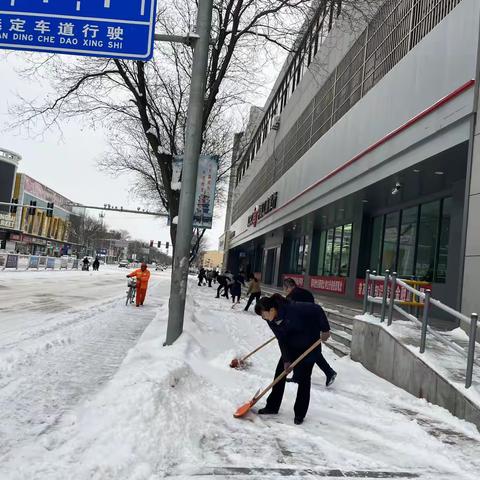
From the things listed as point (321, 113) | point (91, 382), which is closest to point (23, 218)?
point (321, 113)

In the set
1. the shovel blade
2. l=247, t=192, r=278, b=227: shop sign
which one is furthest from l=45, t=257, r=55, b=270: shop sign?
the shovel blade

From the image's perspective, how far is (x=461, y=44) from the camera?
980cm

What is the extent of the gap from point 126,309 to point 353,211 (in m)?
9.74

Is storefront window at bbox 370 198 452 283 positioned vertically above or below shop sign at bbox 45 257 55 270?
above

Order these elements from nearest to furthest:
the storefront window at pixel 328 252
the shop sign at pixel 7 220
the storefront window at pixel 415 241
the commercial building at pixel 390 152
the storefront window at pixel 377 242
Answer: the commercial building at pixel 390 152 → the storefront window at pixel 415 241 → the storefront window at pixel 377 242 → the storefront window at pixel 328 252 → the shop sign at pixel 7 220

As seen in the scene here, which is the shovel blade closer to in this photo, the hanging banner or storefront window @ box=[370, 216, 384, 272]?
the hanging banner

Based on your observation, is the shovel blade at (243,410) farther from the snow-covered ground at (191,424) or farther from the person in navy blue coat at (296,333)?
the person in navy blue coat at (296,333)

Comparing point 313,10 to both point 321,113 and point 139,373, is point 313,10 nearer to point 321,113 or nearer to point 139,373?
point 321,113

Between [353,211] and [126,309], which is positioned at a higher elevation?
[353,211]

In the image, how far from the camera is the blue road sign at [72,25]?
7.24 metres

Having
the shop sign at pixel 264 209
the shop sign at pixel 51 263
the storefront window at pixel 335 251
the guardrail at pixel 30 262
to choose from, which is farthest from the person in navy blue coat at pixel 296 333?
the shop sign at pixel 51 263

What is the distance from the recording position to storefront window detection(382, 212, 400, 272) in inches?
694

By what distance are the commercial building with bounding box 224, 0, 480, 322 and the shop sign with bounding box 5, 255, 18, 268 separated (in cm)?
1783

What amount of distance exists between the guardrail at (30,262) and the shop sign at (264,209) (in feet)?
54.6
